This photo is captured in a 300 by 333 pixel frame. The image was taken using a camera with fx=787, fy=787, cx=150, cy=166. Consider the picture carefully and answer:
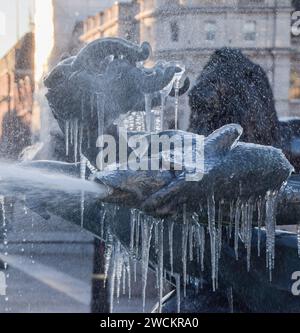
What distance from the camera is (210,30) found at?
4266mm

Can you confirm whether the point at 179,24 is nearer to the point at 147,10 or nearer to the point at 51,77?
the point at 147,10

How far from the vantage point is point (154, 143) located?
2609 millimetres

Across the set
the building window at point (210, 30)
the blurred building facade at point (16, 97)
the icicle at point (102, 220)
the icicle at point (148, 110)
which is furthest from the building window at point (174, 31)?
the icicle at point (102, 220)

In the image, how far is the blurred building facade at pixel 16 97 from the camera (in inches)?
200

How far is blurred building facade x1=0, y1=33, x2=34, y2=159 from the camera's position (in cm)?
507

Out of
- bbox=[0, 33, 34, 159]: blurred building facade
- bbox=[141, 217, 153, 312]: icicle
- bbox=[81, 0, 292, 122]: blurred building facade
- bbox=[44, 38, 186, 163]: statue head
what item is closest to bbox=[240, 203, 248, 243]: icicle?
bbox=[141, 217, 153, 312]: icicle

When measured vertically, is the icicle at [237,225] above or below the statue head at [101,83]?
below

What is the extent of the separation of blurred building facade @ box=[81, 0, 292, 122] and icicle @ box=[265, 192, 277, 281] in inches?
64.4

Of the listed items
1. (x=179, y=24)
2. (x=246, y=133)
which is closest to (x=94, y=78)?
(x=246, y=133)

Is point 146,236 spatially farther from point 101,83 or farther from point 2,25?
point 2,25

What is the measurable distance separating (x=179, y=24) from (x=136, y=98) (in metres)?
1.37

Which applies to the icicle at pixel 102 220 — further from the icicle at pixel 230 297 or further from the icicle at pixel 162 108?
the icicle at pixel 162 108

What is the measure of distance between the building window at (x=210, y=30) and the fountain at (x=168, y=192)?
1.07 metres

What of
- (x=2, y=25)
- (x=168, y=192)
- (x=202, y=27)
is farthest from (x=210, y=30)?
(x=168, y=192)
